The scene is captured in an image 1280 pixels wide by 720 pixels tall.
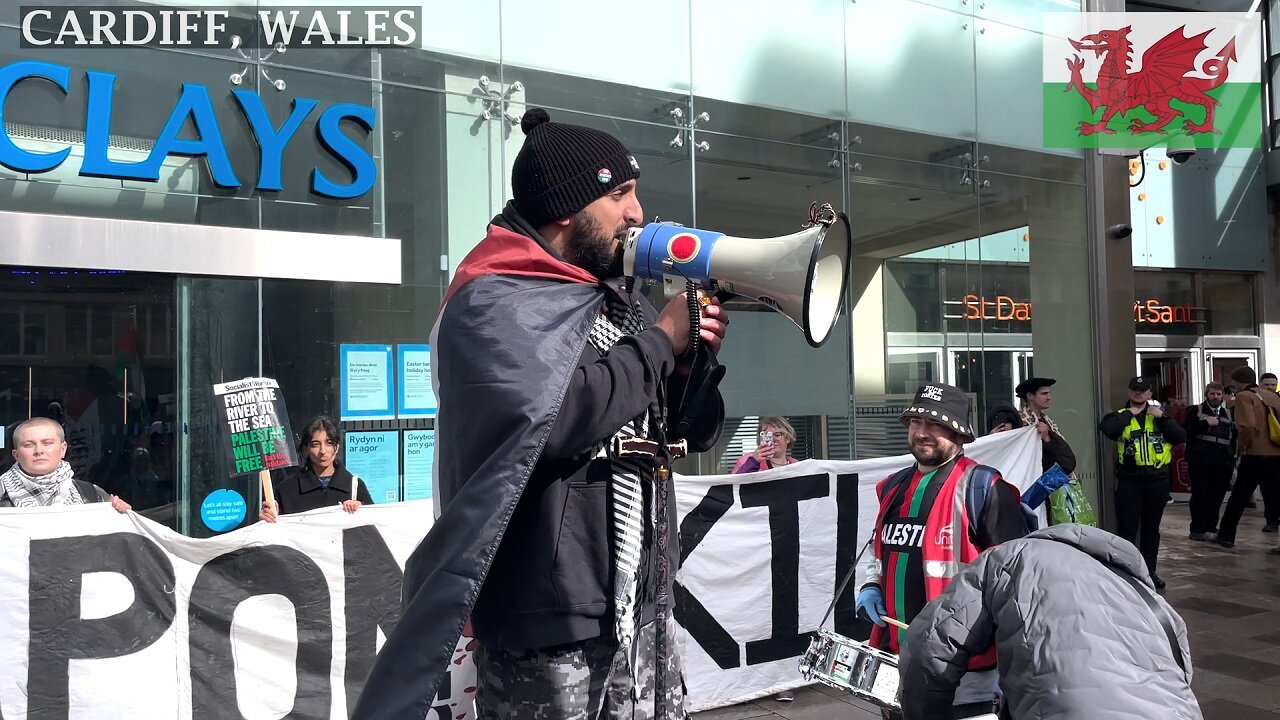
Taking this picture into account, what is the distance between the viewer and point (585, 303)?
1.86 meters

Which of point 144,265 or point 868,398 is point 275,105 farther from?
point 868,398

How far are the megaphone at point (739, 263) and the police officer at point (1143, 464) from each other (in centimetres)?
816

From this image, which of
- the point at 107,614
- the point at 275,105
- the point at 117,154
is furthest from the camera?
the point at 275,105

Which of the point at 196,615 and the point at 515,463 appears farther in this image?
the point at 196,615

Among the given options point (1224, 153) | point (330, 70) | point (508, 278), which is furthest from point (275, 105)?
point (1224, 153)

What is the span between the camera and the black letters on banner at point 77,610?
382cm

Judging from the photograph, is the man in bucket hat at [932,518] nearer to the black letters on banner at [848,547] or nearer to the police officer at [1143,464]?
the black letters on banner at [848,547]

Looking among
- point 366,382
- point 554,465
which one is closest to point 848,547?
point 366,382

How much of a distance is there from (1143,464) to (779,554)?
16.4 ft

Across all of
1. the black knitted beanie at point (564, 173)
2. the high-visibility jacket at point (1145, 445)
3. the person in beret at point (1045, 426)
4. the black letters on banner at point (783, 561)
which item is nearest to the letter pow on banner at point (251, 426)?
the black letters on banner at point (783, 561)

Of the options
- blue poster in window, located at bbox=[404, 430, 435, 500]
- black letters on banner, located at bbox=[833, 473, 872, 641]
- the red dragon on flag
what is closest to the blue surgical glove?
black letters on banner, located at bbox=[833, 473, 872, 641]

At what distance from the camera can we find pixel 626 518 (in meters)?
1.84

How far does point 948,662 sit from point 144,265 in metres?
5.65

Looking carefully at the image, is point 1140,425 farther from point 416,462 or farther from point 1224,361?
point 1224,361
